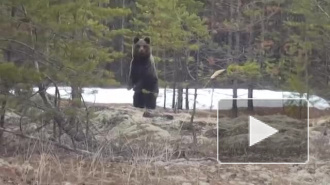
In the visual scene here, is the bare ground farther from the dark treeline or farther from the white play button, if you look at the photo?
the white play button

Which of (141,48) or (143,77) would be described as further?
(143,77)

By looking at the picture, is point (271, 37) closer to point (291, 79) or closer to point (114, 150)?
point (291, 79)

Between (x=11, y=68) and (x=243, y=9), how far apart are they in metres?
6.28

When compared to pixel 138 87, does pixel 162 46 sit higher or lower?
higher

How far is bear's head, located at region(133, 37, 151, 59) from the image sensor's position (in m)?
10.4

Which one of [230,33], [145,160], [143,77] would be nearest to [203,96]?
[143,77]

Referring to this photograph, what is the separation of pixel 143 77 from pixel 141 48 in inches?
21.8

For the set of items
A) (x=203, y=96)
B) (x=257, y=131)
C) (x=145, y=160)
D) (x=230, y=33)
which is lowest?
(x=145, y=160)

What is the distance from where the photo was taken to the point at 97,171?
25.1 feet

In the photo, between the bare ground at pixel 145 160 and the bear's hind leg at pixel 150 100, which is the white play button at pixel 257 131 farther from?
the bear's hind leg at pixel 150 100

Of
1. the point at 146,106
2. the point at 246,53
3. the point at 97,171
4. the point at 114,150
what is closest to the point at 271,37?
the point at 246,53

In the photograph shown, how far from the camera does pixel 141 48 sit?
10.5 m

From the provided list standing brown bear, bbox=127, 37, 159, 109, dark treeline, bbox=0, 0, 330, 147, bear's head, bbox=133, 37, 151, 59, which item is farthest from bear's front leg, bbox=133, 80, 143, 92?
bear's head, bbox=133, 37, 151, 59

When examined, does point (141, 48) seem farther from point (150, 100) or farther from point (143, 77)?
point (150, 100)
